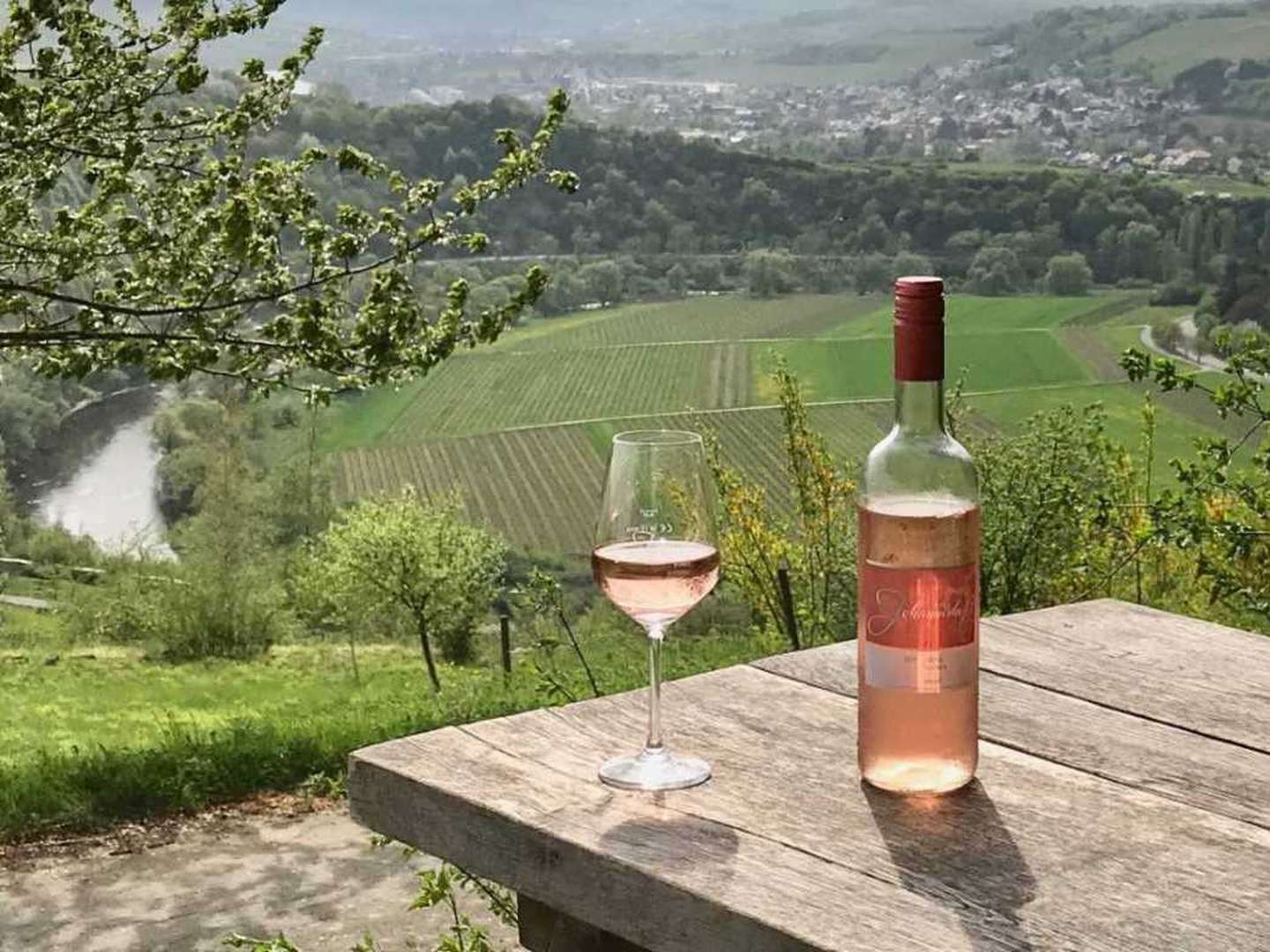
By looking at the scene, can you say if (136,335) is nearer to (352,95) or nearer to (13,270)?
(13,270)

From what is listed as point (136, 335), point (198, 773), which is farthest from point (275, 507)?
point (136, 335)

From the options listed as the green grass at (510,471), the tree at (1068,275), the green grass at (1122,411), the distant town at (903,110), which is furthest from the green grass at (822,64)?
the green grass at (1122,411)

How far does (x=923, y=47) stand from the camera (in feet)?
56.4

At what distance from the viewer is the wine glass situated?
4.26ft

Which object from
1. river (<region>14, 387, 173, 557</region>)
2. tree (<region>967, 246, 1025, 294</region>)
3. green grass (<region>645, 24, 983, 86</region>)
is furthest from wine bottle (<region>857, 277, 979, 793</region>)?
green grass (<region>645, 24, 983, 86</region>)

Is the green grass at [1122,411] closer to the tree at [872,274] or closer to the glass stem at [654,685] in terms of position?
the tree at [872,274]

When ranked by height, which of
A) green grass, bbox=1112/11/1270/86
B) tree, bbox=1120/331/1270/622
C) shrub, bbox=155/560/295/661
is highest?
green grass, bbox=1112/11/1270/86

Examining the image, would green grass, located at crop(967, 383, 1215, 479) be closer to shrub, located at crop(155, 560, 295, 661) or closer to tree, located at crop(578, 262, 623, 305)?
tree, located at crop(578, 262, 623, 305)

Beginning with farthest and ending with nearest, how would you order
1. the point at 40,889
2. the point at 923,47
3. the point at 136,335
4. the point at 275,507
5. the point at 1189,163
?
the point at 923,47
the point at 275,507
the point at 1189,163
the point at 40,889
the point at 136,335

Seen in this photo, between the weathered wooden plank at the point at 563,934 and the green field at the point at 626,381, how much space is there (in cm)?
1094

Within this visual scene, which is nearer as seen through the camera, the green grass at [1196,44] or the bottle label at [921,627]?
the bottle label at [921,627]

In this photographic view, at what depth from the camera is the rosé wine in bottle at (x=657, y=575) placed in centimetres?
129

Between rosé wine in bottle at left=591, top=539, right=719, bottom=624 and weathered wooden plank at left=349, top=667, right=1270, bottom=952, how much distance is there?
0.14m

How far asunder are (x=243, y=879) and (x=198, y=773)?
0.70m
